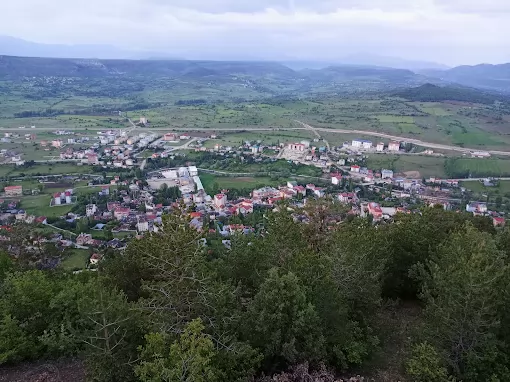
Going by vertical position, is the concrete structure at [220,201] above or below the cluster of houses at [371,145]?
below

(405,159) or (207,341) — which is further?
(405,159)

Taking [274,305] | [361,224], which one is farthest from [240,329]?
[361,224]

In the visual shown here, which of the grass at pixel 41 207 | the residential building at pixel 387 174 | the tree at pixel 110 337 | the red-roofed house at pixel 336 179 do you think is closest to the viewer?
the tree at pixel 110 337

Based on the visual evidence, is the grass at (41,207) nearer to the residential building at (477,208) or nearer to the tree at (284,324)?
the tree at (284,324)

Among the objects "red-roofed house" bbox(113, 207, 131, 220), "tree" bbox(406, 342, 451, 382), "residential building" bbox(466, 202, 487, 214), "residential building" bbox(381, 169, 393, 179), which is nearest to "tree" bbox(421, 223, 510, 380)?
"tree" bbox(406, 342, 451, 382)

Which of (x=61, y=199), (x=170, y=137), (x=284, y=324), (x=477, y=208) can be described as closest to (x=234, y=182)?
(x=61, y=199)

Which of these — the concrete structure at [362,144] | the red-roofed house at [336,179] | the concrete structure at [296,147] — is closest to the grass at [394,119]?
the concrete structure at [362,144]

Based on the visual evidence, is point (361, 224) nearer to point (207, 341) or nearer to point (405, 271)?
point (405, 271)
